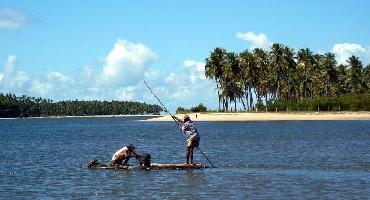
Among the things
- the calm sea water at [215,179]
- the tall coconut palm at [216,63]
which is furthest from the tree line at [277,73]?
the calm sea water at [215,179]

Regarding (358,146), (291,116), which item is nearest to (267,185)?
(358,146)

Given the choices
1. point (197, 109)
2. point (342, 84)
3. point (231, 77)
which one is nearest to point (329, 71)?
point (342, 84)

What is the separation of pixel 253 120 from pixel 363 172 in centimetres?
8283

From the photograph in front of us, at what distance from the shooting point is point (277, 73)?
135 meters

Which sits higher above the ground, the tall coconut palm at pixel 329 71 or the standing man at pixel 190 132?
the tall coconut palm at pixel 329 71

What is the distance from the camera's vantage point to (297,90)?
492ft

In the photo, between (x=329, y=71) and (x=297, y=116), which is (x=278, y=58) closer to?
(x=329, y=71)

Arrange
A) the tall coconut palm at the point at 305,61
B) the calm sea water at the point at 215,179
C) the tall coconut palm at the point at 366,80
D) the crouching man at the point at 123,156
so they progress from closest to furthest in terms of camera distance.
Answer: the calm sea water at the point at 215,179 < the crouching man at the point at 123,156 < the tall coconut palm at the point at 305,61 < the tall coconut palm at the point at 366,80

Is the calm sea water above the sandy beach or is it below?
below

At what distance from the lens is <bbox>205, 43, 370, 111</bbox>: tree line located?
133m

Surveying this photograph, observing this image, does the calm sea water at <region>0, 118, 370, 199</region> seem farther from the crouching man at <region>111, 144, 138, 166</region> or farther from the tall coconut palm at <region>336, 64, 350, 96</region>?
the tall coconut palm at <region>336, 64, 350, 96</region>

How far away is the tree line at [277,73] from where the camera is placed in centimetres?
13275

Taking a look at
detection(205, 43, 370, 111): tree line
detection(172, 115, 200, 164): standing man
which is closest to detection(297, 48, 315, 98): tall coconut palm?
detection(205, 43, 370, 111): tree line

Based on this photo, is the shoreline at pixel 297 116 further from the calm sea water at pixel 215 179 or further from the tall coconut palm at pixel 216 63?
the calm sea water at pixel 215 179
